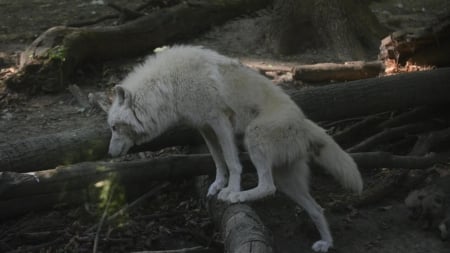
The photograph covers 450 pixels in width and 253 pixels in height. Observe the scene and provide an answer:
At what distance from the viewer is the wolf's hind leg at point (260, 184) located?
5298 mm

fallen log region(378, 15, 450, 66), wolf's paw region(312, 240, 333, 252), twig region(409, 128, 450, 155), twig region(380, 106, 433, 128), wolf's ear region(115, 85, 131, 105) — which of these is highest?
wolf's ear region(115, 85, 131, 105)

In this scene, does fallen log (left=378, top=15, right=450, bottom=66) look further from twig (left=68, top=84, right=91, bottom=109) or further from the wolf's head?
the wolf's head

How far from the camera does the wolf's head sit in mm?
5426

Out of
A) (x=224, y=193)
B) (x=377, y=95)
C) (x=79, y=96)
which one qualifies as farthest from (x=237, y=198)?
(x=79, y=96)

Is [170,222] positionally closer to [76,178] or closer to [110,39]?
[76,178]

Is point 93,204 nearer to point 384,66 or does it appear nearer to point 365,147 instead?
point 365,147

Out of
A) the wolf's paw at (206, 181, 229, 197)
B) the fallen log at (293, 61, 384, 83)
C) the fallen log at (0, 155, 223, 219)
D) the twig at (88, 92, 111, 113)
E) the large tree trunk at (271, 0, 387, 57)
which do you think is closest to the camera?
the fallen log at (0, 155, 223, 219)

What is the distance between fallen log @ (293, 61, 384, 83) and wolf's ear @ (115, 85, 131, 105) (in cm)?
377

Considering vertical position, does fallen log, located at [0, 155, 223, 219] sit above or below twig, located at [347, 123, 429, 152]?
above

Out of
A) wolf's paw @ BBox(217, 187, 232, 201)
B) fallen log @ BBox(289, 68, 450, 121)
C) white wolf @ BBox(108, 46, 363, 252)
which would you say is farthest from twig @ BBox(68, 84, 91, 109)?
wolf's paw @ BBox(217, 187, 232, 201)

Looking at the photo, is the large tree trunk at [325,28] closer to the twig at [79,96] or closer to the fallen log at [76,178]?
the twig at [79,96]

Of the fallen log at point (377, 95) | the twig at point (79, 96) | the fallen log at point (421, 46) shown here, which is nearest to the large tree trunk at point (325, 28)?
the fallen log at point (421, 46)

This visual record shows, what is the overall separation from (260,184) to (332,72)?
3777 mm

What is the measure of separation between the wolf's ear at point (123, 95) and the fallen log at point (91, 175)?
628mm
